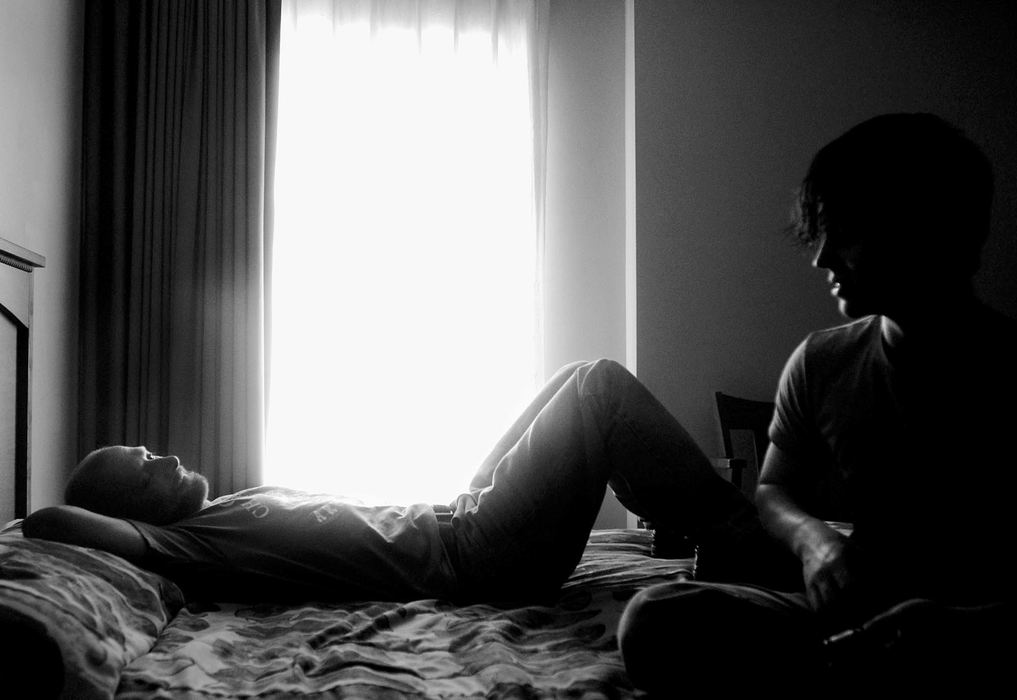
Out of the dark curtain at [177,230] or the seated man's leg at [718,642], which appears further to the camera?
the dark curtain at [177,230]

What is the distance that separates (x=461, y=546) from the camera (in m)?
1.72

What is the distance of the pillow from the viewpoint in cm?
107

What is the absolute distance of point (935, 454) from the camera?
115 cm

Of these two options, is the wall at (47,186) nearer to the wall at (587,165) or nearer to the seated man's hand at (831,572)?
the wall at (587,165)

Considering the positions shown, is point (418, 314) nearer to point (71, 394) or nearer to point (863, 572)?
point (71, 394)

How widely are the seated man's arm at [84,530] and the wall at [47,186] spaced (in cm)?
136

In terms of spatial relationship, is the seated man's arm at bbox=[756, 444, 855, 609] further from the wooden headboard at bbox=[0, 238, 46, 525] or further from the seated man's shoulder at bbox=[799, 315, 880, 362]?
the wooden headboard at bbox=[0, 238, 46, 525]

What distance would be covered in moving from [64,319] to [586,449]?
8.02 ft

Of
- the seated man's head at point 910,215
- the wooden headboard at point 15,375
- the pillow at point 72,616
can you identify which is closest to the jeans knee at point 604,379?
the seated man's head at point 910,215

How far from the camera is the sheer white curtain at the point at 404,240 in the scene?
3.56 m

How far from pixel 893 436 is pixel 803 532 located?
187mm

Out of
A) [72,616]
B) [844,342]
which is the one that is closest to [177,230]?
[72,616]

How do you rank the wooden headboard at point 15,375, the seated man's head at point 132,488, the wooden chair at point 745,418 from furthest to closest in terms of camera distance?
the wooden chair at point 745,418 < the wooden headboard at point 15,375 < the seated man's head at point 132,488

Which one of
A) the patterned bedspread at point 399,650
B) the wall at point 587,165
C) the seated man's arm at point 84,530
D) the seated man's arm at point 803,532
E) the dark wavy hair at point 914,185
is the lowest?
the patterned bedspread at point 399,650
